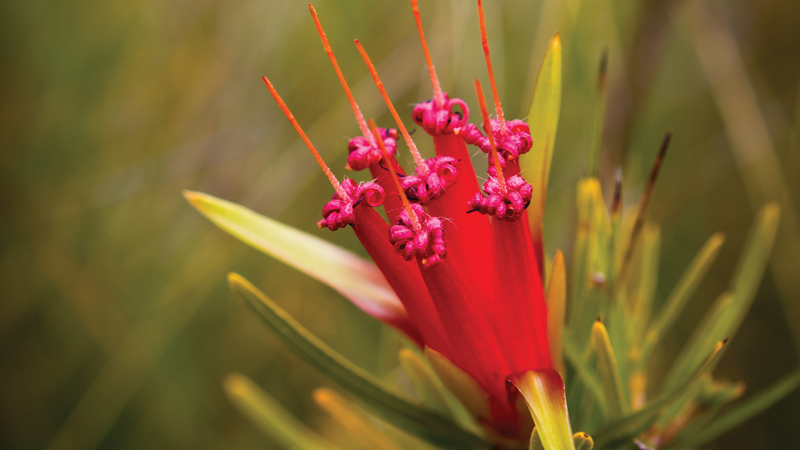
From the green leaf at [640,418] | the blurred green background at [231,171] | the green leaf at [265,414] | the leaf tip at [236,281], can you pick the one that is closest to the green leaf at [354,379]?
the leaf tip at [236,281]

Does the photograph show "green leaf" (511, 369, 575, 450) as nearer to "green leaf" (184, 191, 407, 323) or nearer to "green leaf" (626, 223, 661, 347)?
"green leaf" (184, 191, 407, 323)

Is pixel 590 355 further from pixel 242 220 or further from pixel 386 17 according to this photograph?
pixel 386 17

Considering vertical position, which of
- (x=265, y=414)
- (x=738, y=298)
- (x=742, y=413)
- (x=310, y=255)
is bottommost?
(x=265, y=414)

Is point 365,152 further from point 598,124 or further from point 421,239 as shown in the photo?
point 598,124

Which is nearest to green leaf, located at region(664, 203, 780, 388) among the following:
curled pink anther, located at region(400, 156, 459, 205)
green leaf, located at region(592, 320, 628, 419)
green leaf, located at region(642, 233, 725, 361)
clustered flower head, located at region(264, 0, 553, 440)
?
green leaf, located at region(642, 233, 725, 361)

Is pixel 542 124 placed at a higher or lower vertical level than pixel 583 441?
higher

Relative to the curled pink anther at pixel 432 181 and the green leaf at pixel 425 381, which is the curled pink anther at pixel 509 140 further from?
the green leaf at pixel 425 381

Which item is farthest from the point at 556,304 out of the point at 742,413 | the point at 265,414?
the point at 265,414
